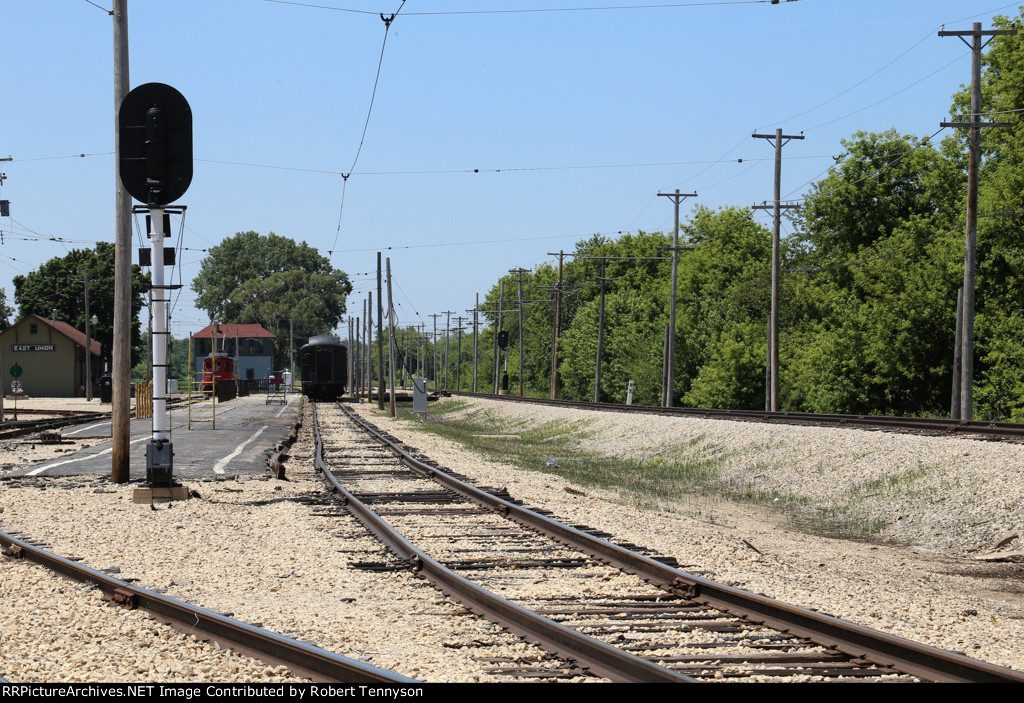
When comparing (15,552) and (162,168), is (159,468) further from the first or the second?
(15,552)

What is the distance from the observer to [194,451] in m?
24.3

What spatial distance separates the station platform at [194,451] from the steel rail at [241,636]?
9.80 meters

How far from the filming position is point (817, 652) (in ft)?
21.1

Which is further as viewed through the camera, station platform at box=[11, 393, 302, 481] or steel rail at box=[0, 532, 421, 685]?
station platform at box=[11, 393, 302, 481]

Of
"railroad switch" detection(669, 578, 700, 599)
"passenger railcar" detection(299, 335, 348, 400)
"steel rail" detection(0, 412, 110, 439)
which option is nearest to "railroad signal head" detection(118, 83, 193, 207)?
"railroad switch" detection(669, 578, 700, 599)

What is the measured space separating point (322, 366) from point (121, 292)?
50.2m

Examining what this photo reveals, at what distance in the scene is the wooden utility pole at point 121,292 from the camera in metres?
16.0

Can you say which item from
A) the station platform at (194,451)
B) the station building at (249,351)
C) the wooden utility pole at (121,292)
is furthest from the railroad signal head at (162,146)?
the station building at (249,351)

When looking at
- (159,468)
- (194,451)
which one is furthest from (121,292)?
(194,451)

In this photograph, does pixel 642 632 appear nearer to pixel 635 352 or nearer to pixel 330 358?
pixel 330 358

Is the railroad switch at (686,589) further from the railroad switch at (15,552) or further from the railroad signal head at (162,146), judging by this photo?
the railroad signal head at (162,146)

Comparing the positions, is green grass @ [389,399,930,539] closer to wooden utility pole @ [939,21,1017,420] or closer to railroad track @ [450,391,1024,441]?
railroad track @ [450,391,1024,441]

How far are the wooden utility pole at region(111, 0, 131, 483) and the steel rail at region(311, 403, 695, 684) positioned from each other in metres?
7.91

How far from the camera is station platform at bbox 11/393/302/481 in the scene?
19.0m
